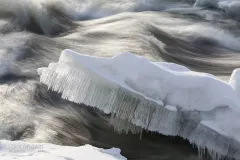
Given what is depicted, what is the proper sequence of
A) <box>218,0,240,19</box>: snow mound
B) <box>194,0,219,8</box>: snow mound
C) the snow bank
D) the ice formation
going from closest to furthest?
1. the snow bank
2. the ice formation
3. <box>218,0,240,19</box>: snow mound
4. <box>194,0,219,8</box>: snow mound

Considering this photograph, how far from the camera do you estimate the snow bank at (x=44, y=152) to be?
309cm

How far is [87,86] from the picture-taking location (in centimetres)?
396

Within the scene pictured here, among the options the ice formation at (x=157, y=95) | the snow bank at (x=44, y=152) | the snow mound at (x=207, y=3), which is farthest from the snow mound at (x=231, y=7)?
the snow bank at (x=44, y=152)

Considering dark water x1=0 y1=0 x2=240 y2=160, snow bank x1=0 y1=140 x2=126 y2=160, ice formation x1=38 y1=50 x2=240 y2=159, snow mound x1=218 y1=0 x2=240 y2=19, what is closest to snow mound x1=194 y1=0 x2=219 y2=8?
dark water x1=0 y1=0 x2=240 y2=160

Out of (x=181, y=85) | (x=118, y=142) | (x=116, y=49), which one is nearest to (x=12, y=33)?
(x=116, y=49)

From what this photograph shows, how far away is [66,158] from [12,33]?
478cm

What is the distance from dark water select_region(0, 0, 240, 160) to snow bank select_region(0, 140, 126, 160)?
70 cm

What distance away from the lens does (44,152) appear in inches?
128

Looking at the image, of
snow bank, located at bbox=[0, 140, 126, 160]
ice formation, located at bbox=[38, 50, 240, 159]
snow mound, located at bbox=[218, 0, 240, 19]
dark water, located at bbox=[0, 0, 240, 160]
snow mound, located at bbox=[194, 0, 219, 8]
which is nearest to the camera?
snow bank, located at bbox=[0, 140, 126, 160]

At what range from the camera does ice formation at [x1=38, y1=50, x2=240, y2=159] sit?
152 inches

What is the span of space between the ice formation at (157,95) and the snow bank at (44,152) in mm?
582

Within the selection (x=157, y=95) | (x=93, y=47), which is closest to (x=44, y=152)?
(x=157, y=95)

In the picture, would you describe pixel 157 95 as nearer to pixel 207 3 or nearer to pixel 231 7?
pixel 231 7

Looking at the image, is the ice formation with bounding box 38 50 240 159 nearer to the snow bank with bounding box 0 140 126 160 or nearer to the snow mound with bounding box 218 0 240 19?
the snow bank with bounding box 0 140 126 160
